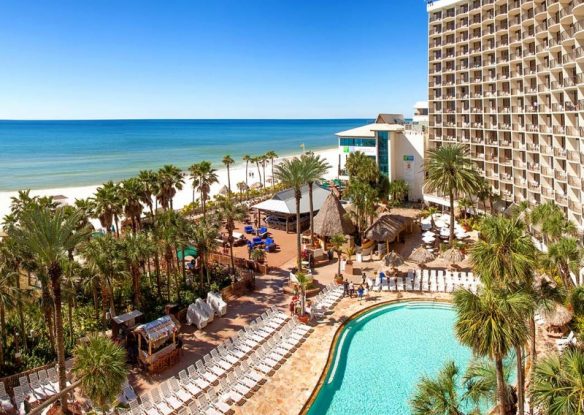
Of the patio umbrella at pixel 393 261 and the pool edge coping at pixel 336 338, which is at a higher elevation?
the patio umbrella at pixel 393 261

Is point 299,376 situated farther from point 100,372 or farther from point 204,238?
point 204,238

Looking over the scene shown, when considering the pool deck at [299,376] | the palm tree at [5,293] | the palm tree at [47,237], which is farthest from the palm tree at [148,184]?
the pool deck at [299,376]

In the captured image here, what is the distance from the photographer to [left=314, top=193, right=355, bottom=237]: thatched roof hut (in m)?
36.2

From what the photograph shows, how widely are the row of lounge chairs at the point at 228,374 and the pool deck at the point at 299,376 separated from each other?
40 centimetres

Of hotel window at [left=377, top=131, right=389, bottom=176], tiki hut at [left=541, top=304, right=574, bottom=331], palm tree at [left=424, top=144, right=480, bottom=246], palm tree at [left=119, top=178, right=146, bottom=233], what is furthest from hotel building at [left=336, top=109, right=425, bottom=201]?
palm tree at [left=119, top=178, right=146, bottom=233]

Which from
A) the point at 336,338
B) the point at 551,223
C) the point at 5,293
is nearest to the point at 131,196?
the point at 5,293

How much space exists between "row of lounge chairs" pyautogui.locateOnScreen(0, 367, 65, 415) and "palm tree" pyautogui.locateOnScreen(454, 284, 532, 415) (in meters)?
16.7

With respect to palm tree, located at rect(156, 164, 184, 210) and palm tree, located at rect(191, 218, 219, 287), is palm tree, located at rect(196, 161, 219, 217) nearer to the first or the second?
palm tree, located at rect(156, 164, 184, 210)

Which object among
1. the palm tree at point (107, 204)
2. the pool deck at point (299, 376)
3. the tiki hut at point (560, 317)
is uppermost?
the palm tree at point (107, 204)

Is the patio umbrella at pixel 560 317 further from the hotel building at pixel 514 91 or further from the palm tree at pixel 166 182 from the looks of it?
the palm tree at pixel 166 182

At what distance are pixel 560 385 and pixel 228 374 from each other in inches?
500

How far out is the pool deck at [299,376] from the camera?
1692 cm

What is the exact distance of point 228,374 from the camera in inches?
728

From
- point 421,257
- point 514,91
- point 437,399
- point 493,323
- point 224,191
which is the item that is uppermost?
point 514,91
